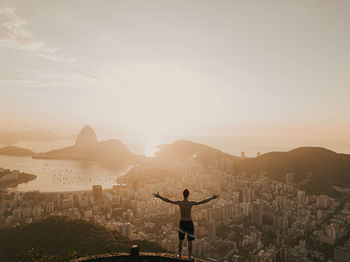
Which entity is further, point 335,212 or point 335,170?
point 335,170

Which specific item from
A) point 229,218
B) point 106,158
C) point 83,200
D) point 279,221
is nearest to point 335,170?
point 279,221

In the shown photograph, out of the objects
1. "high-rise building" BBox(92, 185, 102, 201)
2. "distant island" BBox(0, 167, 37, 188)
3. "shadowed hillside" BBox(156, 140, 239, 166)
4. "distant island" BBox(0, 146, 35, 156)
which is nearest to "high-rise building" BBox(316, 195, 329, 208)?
"high-rise building" BBox(92, 185, 102, 201)

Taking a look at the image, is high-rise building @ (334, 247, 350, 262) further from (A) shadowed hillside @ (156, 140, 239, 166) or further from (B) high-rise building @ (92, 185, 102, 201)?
(A) shadowed hillside @ (156, 140, 239, 166)

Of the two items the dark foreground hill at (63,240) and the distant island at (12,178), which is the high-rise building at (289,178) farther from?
the distant island at (12,178)

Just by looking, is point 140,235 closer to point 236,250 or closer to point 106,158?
point 236,250

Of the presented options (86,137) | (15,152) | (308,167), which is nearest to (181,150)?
(308,167)

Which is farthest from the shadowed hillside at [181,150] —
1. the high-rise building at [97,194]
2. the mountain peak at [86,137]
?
the mountain peak at [86,137]
